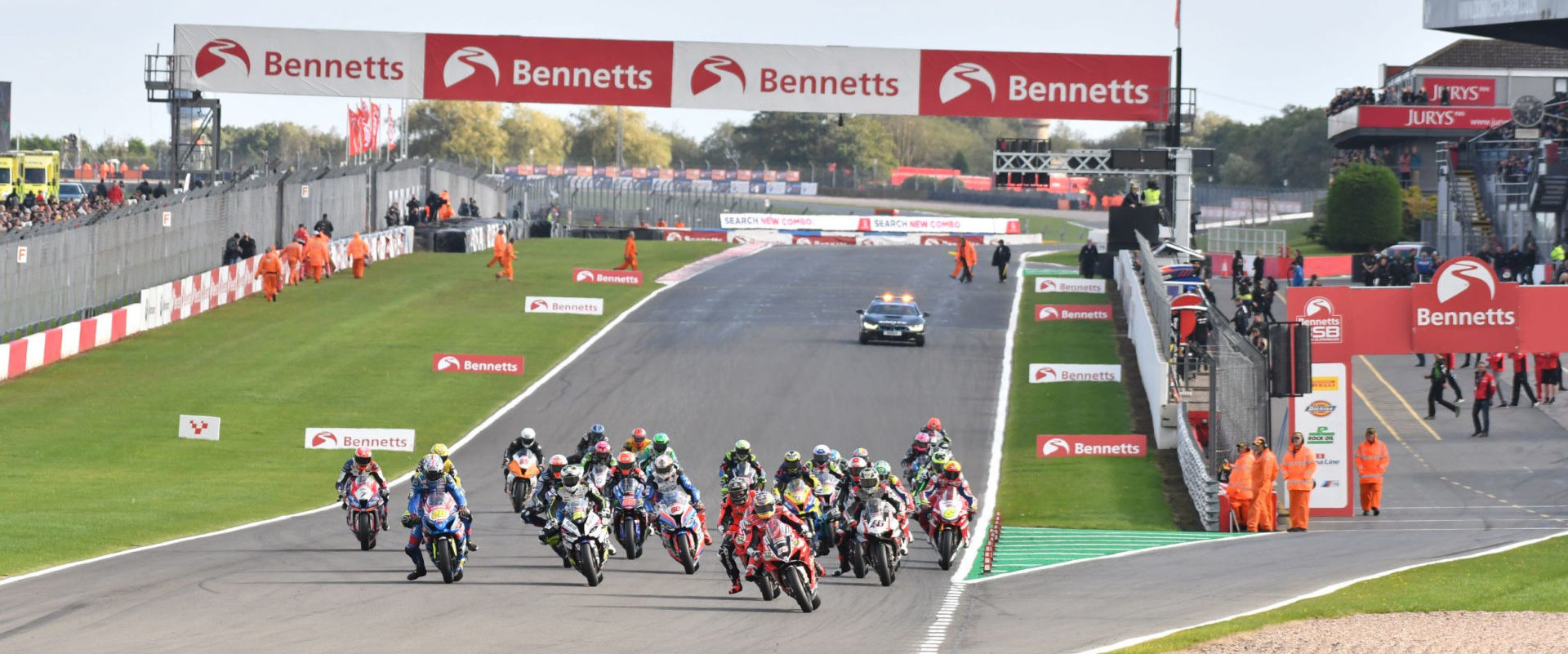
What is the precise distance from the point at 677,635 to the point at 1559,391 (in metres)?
28.4

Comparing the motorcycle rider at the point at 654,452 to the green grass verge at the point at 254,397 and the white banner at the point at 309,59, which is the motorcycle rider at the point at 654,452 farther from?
the white banner at the point at 309,59

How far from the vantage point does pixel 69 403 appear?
115ft

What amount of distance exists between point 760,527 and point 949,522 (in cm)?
390

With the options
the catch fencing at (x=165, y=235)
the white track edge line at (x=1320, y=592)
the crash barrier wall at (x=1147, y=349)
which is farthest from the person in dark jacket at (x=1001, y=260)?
the white track edge line at (x=1320, y=592)

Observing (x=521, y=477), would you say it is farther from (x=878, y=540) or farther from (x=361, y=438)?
(x=878, y=540)

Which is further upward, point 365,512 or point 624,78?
point 624,78

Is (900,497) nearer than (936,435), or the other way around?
(900,497)

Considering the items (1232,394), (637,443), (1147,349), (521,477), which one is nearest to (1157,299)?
(1147,349)

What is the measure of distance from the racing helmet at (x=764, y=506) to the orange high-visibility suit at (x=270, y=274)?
33.7 metres

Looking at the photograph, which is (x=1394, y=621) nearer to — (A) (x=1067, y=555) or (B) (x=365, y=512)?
(A) (x=1067, y=555)

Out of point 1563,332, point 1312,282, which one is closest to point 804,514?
point 1563,332

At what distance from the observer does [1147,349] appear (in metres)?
37.0

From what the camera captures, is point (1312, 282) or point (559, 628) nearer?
point (559, 628)

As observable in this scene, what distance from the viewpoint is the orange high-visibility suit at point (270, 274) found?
48250 millimetres
